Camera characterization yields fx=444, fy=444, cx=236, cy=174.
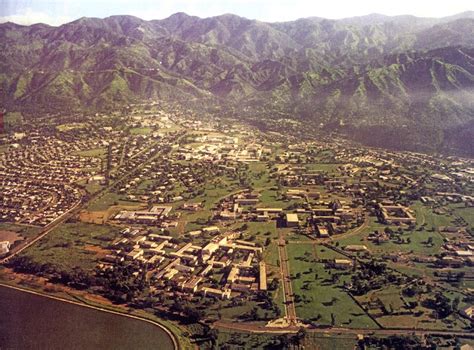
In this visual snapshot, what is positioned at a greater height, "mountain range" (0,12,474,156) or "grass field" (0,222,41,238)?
"mountain range" (0,12,474,156)

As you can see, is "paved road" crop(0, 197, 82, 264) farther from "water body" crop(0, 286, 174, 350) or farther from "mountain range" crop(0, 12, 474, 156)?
"mountain range" crop(0, 12, 474, 156)

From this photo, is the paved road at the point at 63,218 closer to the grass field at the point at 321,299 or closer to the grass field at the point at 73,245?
the grass field at the point at 73,245

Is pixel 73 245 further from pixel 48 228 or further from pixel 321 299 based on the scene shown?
pixel 321 299

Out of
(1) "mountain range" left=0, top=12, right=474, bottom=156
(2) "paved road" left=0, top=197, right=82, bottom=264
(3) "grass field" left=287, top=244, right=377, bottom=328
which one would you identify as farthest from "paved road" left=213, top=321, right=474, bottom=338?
(1) "mountain range" left=0, top=12, right=474, bottom=156

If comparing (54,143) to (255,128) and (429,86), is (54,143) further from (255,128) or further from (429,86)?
(429,86)

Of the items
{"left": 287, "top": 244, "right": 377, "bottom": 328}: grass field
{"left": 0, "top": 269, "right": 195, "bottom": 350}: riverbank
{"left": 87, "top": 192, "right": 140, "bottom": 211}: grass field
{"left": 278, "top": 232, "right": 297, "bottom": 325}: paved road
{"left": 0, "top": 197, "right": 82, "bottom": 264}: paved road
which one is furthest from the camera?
{"left": 87, "top": 192, "right": 140, "bottom": 211}: grass field

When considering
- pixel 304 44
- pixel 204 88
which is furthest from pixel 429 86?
pixel 304 44

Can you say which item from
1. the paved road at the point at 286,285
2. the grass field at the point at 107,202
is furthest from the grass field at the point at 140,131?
the paved road at the point at 286,285
